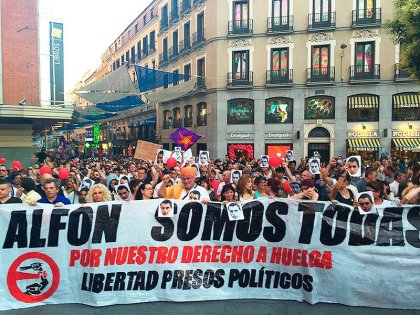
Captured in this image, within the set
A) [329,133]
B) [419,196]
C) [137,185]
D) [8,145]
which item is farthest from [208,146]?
[419,196]

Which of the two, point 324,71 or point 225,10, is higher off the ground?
point 225,10

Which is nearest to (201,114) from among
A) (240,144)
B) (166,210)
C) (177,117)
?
(240,144)

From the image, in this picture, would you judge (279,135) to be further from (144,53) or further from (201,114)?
(144,53)

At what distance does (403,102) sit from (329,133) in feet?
16.4

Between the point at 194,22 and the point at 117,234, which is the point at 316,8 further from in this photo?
the point at 117,234

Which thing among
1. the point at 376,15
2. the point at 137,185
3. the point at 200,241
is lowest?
the point at 200,241

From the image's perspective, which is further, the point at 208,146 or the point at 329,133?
the point at 208,146

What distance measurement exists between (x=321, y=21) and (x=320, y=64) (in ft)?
9.29

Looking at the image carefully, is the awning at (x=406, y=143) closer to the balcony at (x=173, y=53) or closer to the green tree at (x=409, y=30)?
the green tree at (x=409, y=30)

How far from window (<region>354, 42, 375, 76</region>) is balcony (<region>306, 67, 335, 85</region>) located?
1.62 meters

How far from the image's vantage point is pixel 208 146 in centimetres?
2625

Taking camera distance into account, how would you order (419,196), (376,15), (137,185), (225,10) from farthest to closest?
(225,10), (376,15), (137,185), (419,196)

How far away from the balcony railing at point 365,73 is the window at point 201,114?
35.4 feet

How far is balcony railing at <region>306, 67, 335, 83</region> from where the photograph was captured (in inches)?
915
